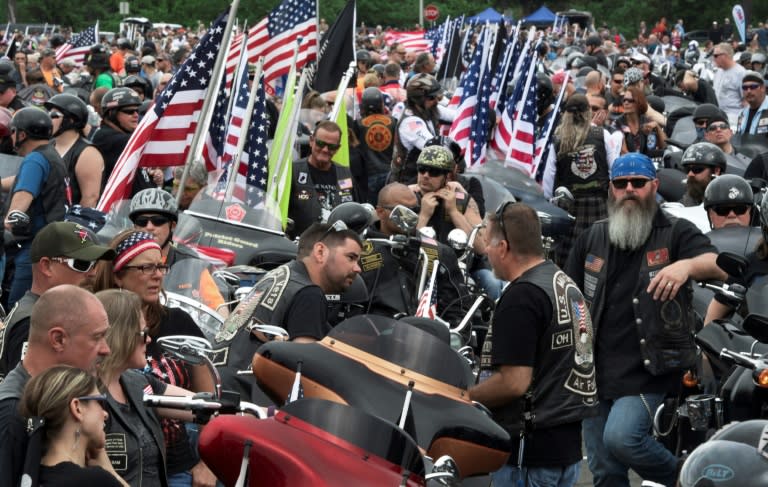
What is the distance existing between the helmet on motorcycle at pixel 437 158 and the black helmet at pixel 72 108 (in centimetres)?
254

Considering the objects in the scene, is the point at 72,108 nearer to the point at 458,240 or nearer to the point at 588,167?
the point at 458,240

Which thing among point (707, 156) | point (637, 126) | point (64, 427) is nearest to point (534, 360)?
point (64, 427)

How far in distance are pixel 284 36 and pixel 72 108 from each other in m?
4.23

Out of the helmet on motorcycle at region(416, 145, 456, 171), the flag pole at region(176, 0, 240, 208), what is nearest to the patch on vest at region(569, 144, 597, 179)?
the helmet on motorcycle at region(416, 145, 456, 171)

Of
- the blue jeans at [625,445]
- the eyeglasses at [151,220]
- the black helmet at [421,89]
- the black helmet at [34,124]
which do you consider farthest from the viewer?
the black helmet at [421,89]

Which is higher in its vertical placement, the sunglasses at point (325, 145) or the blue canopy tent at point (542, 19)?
the sunglasses at point (325, 145)

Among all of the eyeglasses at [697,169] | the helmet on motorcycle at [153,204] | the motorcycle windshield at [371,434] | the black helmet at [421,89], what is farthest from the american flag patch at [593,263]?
the black helmet at [421,89]

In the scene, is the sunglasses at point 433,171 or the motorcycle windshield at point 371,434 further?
the sunglasses at point 433,171

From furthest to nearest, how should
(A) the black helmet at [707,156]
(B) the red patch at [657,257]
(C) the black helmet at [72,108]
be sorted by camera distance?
(A) the black helmet at [707,156] → (C) the black helmet at [72,108] → (B) the red patch at [657,257]

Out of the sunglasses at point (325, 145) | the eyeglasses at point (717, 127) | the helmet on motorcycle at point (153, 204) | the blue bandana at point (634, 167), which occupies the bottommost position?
the sunglasses at point (325, 145)

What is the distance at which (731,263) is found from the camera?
6.50m

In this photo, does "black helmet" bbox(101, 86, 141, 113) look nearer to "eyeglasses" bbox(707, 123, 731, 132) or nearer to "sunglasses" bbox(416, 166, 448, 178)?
"sunglasses" bbox(416, 166, 448, 178)

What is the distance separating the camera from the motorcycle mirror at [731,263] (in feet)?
21.2

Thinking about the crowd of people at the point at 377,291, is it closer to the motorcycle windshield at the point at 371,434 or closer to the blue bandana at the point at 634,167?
the blue bandana at the point at 634,167
